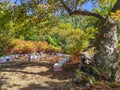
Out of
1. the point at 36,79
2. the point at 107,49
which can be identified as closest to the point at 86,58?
the point at 107,49

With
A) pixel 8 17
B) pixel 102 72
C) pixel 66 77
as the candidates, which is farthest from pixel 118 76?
pixel 8 17

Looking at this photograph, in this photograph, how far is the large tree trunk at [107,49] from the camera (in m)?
8.34

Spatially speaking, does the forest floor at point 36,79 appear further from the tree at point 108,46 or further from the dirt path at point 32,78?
the tree at point 108,46

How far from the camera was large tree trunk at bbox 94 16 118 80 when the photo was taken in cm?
834

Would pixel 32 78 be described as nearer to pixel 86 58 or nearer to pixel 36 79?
pixel 36 79

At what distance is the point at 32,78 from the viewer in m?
8.27

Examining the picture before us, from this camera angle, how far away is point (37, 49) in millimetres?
15398

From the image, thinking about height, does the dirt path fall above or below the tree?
below

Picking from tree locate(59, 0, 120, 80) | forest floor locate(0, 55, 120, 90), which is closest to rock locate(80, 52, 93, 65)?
tree locate(59, 0, 120, 80)

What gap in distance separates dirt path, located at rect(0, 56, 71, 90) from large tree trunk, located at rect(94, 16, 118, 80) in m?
1.08

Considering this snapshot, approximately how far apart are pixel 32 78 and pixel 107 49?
7.81 ft

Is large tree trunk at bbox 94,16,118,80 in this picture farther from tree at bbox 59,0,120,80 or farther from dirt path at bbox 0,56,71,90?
dirt path at bbox 0,56,71,90

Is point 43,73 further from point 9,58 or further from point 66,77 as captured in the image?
point 9,58

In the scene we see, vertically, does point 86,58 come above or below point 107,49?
below
